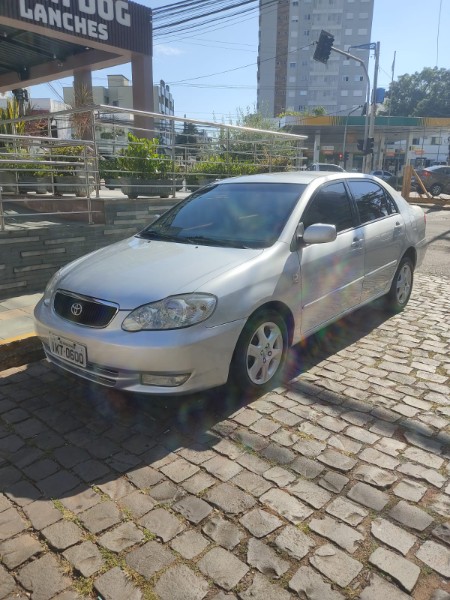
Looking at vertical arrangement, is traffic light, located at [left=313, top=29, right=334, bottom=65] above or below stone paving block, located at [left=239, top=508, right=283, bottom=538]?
above

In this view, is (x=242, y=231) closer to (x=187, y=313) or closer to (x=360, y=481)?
(x=187, y=313)

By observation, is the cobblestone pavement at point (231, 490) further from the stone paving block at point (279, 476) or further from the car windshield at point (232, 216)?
the car windshield at point (232, 216)

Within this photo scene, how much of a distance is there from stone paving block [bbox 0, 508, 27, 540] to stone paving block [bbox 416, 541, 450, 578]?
5.97ft

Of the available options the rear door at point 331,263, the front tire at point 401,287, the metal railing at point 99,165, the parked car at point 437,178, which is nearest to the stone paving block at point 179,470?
the rear door at point 331,263

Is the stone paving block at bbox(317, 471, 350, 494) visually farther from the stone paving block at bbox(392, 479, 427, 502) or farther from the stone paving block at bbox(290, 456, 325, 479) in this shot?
the stone paving block at bbox(392, 479, 427, 502)

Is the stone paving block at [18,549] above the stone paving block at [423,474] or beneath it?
beneath

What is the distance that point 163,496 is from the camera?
7.86 ft

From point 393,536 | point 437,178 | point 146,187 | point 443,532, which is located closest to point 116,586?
point 393,536

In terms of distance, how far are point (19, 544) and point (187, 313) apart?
1.45 meters

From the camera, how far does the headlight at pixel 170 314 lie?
111 inches

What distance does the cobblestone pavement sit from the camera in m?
1.90

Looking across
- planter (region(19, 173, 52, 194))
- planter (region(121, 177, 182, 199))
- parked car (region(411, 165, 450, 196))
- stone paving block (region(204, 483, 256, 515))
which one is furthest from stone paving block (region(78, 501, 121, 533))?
parked car (region(411, 165, 450, 196))

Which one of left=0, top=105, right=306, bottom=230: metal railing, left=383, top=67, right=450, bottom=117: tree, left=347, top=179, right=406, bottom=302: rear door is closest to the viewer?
left=347, top=179, right=406, bottom=302: rear door

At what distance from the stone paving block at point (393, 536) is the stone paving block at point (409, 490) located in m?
0.24
